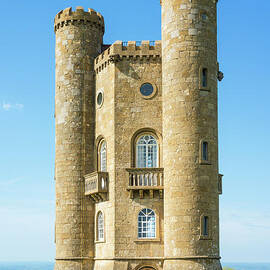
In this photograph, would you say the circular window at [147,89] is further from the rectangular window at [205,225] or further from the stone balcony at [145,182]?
the rectangular window at [205,225]

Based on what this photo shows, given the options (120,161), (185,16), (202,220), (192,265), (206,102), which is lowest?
(192,265)

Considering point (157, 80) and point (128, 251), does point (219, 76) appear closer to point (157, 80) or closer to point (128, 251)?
point (157, 80)

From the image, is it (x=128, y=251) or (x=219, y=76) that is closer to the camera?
(x=128, y=251)

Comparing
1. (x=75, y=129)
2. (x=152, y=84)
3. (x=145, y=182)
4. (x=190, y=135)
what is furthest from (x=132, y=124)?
(x=190, y=135)

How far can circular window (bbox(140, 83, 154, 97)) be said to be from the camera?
45.2 m

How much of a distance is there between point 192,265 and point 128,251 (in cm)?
528

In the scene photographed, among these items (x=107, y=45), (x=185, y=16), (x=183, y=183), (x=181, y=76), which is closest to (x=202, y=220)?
(x=183, y=183)

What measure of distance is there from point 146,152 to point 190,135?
183 inches

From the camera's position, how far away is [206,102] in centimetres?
4194

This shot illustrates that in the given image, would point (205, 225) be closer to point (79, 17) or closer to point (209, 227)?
point (209, 227)

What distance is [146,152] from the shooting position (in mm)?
44812

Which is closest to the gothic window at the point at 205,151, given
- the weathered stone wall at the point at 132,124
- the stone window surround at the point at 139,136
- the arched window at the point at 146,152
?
the stone window surround at the point at 139,136

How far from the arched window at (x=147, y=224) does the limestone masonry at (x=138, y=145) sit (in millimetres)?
65

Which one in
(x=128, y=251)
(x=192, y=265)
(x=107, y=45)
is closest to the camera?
(x=192, y=265)
